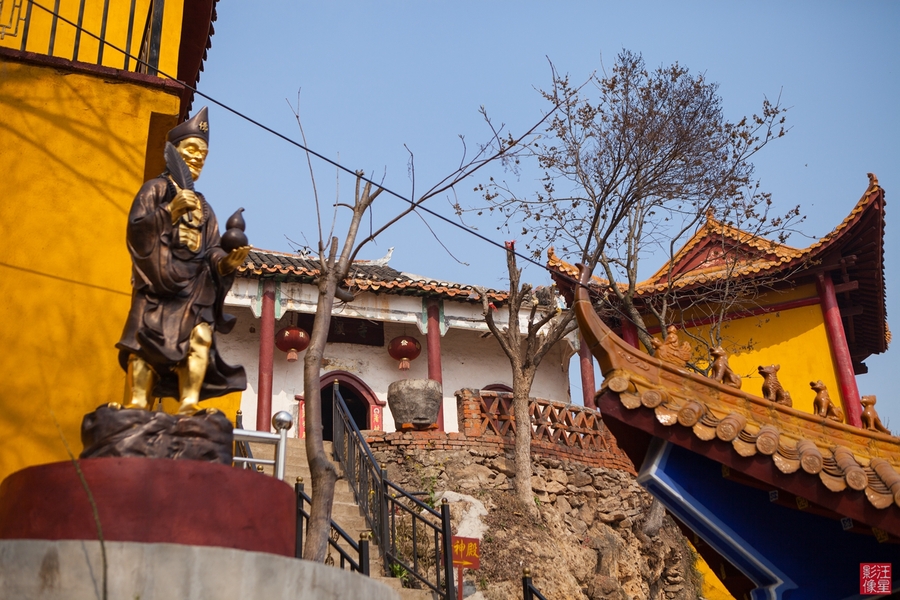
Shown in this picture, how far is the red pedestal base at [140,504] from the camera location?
4527mm

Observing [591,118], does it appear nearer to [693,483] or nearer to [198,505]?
[693,483]

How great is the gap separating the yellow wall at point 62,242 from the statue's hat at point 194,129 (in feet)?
7.64

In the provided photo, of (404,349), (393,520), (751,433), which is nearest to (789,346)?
(404,349)

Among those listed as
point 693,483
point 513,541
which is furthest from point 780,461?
point 513,541

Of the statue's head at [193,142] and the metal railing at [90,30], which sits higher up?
the metal railing at [90,30]

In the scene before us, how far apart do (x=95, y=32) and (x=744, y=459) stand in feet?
25.4

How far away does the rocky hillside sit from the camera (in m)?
12.7

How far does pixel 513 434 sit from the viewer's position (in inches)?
602

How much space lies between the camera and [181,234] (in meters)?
5.82

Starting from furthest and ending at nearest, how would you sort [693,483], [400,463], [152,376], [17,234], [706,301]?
[706,301] < [400,463] < [17,234] < [693,483] < [152,376]

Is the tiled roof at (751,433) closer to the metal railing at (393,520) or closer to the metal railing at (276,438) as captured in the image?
the metal railing at (276,438)

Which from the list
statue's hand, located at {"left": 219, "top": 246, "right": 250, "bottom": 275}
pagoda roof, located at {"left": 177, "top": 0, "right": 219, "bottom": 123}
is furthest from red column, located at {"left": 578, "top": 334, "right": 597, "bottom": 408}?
statue's hand, located at {"left": 219, "top": 246, "right": 250, "bottom": 275}

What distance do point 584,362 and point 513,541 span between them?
27.5ft

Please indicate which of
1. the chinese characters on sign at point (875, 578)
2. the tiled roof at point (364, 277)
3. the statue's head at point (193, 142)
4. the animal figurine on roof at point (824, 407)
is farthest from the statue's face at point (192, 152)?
the tiled roof at point (364, 277)
